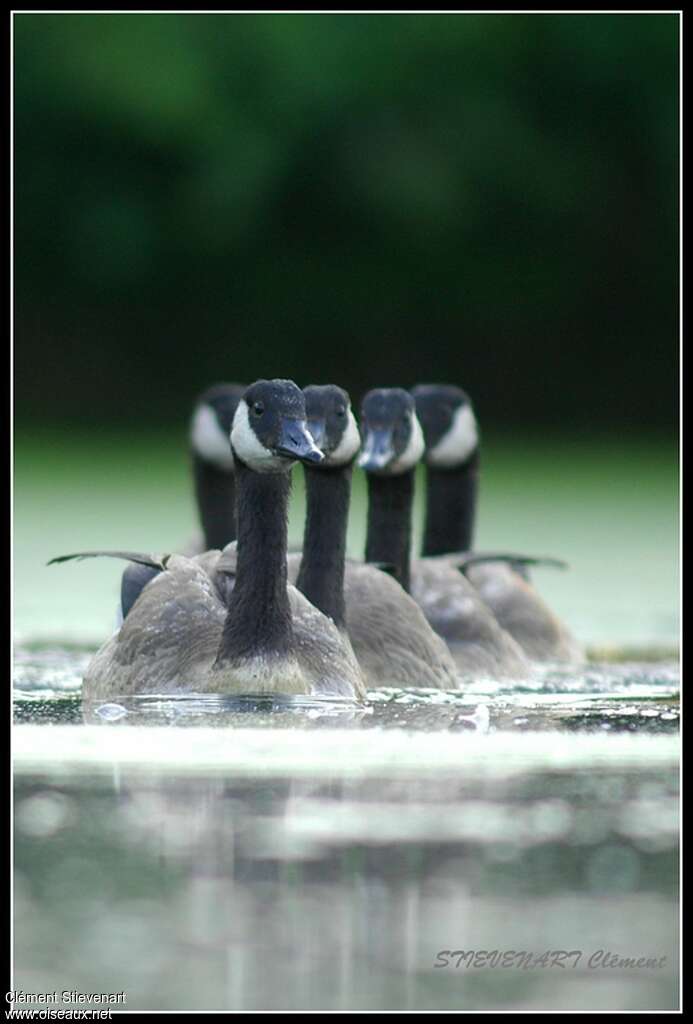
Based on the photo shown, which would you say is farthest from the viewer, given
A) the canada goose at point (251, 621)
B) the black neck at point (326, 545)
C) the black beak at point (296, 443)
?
the black neck at point (326, 545)

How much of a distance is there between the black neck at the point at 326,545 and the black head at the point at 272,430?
3.01ft

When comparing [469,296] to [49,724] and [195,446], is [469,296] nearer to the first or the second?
[195,446]

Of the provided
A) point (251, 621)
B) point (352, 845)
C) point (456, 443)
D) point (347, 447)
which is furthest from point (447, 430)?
point (352, 845)

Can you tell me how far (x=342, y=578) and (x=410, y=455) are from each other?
43.8 inches

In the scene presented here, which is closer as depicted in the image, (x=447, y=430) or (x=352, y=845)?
(x=352, y=845)

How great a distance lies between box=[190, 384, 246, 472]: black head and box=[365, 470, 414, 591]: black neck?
1.44 m

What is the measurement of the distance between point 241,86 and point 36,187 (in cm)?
260

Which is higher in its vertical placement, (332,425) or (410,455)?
(332,425)

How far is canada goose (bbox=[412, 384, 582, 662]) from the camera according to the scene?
12000mm

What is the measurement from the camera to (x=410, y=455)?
10.5 m

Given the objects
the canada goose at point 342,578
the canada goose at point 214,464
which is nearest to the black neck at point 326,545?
the canada goose at point 342,578

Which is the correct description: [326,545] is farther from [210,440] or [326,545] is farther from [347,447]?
[210,440]

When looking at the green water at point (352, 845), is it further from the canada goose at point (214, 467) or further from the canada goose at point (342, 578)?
the canada goose at point (214, 467)

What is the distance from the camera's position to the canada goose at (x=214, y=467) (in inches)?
465
